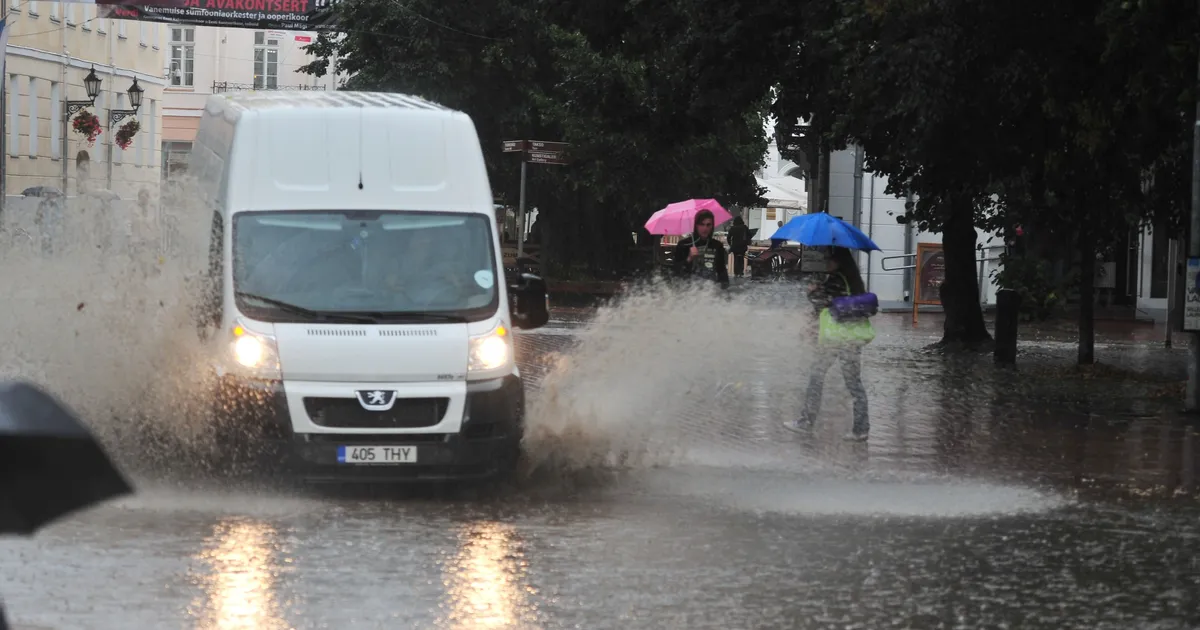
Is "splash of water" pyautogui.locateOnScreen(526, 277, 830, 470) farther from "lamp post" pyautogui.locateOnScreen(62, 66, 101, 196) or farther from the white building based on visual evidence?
the white building

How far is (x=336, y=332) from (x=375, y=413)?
538 mm

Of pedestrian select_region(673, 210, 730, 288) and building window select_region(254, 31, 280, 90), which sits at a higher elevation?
building window select_region(254, 31, 280, 90)

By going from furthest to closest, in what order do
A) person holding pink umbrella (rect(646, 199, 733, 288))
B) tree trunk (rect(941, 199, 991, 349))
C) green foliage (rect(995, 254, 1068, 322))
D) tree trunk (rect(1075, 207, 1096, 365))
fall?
green foliage (rect(995, 254, 1068, 322))
tree trunk (rect(941, 199, 991, 349))
tree trunk (rect(1075, 207, 1096, 365))
person holding pink umbrella (rect(646, 199, 733, 288))

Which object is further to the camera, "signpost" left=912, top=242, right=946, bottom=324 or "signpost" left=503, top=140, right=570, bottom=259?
"signpost" left=912, top=242, right=946, bottom=324

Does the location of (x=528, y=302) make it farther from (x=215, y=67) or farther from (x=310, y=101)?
(x=215, y=67)

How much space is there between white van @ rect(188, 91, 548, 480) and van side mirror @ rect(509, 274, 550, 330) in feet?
0.05

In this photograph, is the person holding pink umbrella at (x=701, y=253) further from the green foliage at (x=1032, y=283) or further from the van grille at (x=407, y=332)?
the green foliage at (x=1032, y=283)

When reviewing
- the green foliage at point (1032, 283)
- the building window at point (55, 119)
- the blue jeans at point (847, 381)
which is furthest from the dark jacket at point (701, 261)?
the building window at point (55, 119)

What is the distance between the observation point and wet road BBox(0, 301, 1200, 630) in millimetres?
7453

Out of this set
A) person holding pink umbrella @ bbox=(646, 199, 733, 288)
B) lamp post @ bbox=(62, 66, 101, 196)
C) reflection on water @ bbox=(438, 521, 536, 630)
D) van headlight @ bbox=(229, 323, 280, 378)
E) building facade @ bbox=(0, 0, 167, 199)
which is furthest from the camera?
building facade @ bbox=(0, 0, 167, 199)

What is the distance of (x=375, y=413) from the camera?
34.3ft

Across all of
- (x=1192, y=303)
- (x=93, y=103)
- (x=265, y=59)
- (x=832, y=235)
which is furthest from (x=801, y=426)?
(x=265, y=59)

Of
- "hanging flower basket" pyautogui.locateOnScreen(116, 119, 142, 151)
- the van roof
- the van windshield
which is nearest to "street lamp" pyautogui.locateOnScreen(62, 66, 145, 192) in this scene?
"hanging flower basket" pyautogui.locateOnScreen(116, 119, 142, 151)

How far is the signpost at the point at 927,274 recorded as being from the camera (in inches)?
1308
